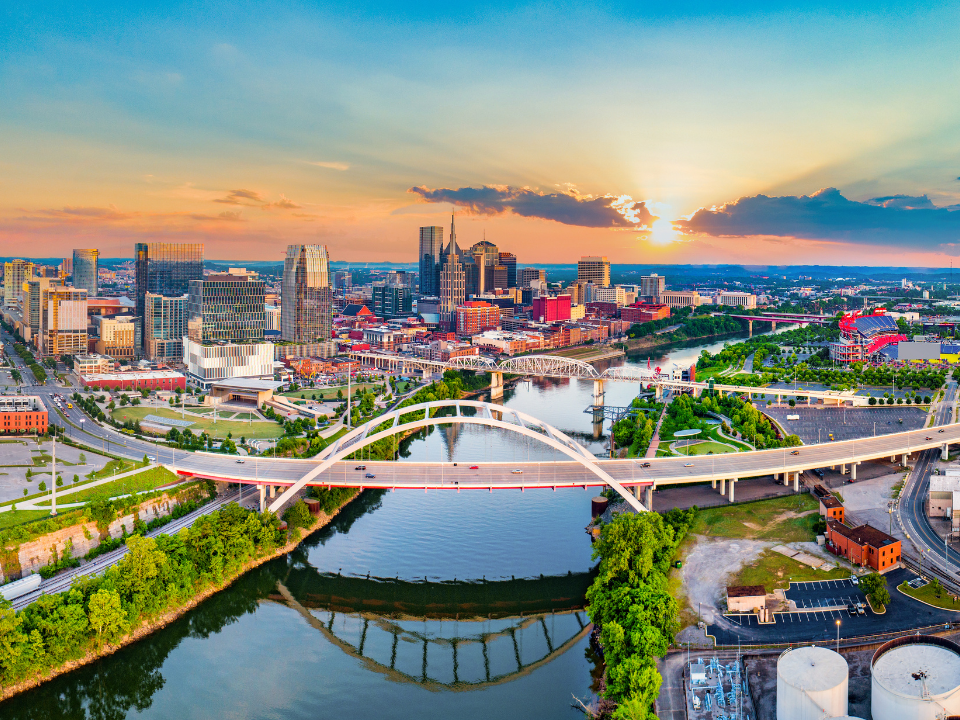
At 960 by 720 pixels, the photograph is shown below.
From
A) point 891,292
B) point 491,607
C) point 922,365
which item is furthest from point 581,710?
point 891,292

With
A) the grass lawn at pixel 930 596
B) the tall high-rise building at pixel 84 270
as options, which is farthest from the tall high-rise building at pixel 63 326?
the grass lawn at pixel 930 596

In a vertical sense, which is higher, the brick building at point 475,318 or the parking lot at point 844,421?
the brick building at point 475,318

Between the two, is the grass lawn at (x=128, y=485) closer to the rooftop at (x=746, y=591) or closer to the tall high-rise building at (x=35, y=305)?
the rooftop at (x=746, y=591)

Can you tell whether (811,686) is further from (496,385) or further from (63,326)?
(63,326)

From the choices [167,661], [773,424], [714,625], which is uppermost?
[773,424]

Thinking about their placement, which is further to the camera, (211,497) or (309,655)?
(211,497)

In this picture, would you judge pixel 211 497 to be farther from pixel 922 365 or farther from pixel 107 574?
pixel 922 365

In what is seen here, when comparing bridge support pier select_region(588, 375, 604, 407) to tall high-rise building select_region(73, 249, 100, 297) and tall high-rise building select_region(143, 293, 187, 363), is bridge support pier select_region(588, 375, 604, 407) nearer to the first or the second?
tall high-rise building select_region(143, 293, 187, 363)
